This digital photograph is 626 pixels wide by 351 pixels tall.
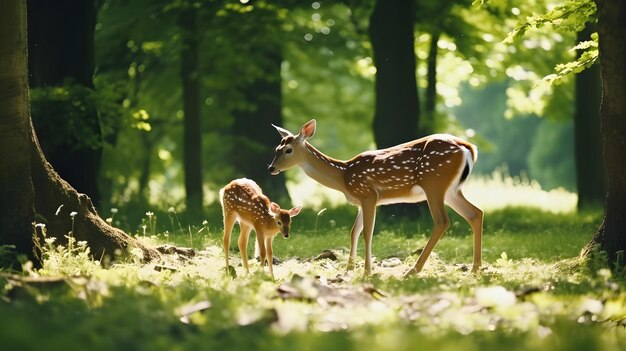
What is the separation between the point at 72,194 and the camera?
10414mm

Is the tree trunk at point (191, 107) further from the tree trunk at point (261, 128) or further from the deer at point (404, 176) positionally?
the deer at point (404, 176)

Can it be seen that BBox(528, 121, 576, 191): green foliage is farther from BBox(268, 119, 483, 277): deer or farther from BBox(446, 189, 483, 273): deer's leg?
BBox(268, 119, 483, 277): deer

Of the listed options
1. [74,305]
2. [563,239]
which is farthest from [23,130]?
[563,239]

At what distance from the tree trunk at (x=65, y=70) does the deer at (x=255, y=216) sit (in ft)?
15.8

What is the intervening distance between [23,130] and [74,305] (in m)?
3.16

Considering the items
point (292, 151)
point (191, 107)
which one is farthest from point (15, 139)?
point (191, 107)

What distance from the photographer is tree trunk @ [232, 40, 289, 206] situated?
22938 mm

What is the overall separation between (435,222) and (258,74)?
11.7 m

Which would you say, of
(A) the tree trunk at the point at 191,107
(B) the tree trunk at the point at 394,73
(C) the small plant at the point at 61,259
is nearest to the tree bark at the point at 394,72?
(B) the tree trunk at the point at 394,73

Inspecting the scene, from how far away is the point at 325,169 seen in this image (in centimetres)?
1141

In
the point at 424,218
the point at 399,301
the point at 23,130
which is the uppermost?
the point at 23,130

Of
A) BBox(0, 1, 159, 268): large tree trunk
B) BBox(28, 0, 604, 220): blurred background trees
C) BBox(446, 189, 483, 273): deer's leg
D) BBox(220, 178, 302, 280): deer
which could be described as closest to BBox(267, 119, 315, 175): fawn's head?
BBox(220, 178, 302, 280): deer

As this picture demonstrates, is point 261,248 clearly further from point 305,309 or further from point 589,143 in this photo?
point 589,143

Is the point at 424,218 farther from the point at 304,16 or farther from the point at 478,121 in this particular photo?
the point at 478,121
